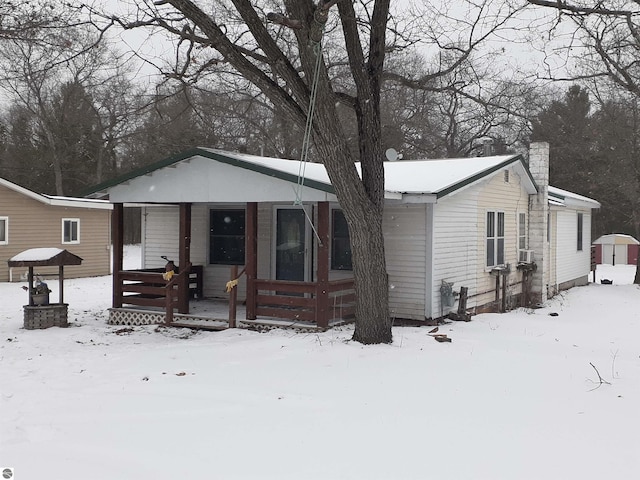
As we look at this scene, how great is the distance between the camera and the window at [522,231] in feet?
50.7

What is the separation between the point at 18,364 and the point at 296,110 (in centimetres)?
475

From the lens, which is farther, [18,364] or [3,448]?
[18,364]

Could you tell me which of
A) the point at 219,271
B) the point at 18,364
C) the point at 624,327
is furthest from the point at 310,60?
the point at 624,327

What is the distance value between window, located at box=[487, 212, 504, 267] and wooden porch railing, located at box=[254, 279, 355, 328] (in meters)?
4.45

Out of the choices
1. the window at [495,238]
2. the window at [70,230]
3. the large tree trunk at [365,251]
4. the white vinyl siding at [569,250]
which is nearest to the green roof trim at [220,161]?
the large tree trunk at [365,251]

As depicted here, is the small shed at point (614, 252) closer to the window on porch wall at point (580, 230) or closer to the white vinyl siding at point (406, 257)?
the window on porch wall at point (580, 230)

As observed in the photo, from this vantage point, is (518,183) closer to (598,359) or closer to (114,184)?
(598,359)

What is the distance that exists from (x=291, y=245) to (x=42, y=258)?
4446 mm

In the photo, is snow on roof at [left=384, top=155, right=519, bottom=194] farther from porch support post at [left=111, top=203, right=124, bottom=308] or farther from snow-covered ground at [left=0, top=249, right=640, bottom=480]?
porch support post at [left=111, top=203, right=124, bottom=308]

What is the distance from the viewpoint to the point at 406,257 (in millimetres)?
10969

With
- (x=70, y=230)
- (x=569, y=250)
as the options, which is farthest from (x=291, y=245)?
(x=70, y=230)

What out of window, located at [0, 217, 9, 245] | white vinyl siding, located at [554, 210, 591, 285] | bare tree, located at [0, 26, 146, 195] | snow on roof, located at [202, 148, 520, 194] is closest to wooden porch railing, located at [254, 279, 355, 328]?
snow on roof, located at [202, 148, 520, 194]

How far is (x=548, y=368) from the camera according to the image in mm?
7312

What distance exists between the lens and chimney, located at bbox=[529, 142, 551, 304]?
15828 millimetres
